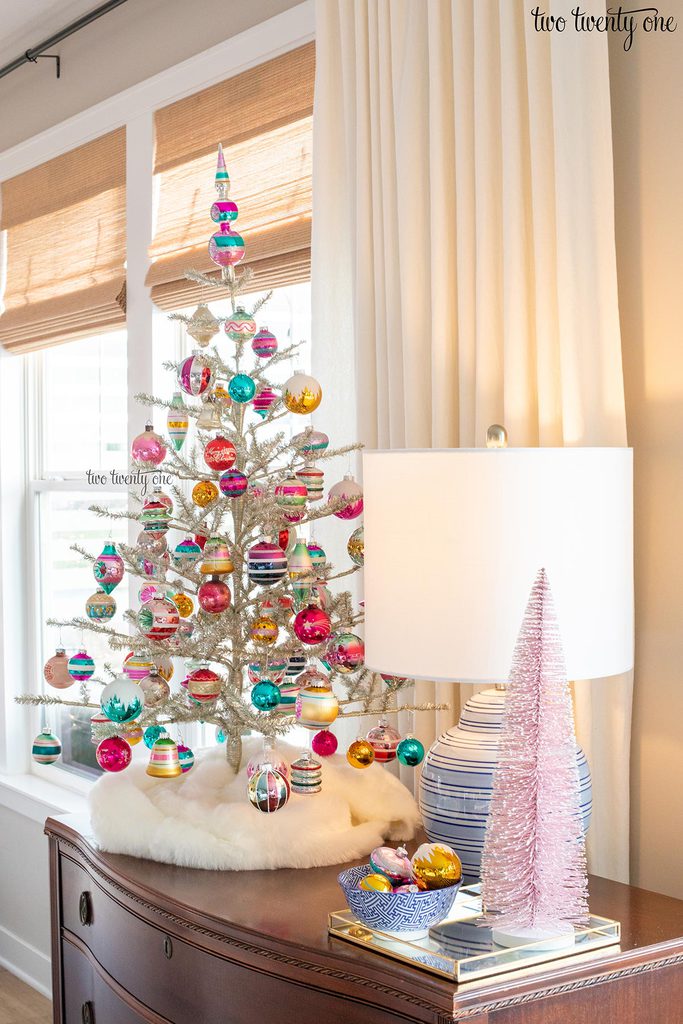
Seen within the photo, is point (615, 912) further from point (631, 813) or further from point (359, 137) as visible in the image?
point (359, 137)

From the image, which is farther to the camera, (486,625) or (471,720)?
(471,720)

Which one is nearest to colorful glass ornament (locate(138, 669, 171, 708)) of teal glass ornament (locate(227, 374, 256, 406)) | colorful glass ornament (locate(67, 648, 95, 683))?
colorful glass ornament (locate(67, 648, 95, 683))

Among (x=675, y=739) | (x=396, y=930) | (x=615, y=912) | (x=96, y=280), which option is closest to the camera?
(x=396, y=930)

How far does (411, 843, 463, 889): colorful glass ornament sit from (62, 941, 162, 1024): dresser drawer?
2.01ft

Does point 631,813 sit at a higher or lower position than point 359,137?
lower

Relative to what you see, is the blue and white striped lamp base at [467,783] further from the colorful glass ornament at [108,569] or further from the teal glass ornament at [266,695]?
the colorful glass ornament at [108,569]

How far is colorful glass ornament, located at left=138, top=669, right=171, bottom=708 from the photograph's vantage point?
→ 1747 mm

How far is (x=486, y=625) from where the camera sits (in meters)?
1.36

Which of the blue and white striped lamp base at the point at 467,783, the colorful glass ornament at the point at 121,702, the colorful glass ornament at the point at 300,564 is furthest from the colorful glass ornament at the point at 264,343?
the blue and white striped lamp base at the point at 467,783

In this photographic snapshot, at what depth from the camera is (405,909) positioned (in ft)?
4.12

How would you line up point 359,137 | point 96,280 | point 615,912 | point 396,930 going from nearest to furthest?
point 396,930 → point 615,912 → point 359,137 → point 96,280

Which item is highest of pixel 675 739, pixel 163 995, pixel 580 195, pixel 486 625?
pixel 580 195

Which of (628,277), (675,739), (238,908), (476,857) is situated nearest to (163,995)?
(238,908)

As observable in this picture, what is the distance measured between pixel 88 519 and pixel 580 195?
2.17 m
